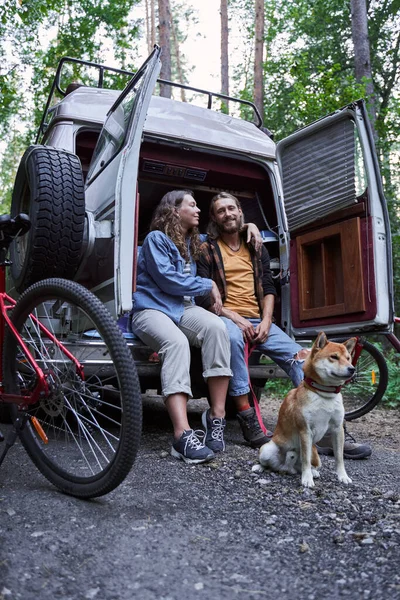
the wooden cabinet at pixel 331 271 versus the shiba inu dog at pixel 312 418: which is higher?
the wooden cabinet at pixel 331 271

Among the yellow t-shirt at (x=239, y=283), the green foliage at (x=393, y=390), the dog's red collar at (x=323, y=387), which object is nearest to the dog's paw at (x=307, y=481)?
the dog's red collar at (x=323, y=387)

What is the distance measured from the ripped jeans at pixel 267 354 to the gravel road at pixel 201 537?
0.71 metres

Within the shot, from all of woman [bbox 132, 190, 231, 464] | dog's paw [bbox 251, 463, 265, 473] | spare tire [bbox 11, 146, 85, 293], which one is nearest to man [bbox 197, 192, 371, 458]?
woman [bbox 132, 190, 231, 464]

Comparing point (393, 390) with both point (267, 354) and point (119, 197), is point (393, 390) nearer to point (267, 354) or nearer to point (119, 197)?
point (267, 354)

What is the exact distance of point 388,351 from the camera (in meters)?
7.13

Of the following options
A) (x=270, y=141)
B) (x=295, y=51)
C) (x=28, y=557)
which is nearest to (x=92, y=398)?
(x=28, y=557)

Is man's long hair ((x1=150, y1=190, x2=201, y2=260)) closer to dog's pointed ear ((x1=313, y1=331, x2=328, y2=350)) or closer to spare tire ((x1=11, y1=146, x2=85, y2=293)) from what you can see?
spare tire ((x1=11, y1=146, x2=85, y2=293))

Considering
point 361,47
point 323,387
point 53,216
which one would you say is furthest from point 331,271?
point 361,47

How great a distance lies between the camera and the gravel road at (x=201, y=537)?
155 centimetres

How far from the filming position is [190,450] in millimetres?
2959

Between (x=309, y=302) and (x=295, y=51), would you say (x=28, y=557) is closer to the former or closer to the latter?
(x=309, y=302)

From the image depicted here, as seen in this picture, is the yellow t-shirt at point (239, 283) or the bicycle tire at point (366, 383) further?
the bicycle tire at point (366, 383)

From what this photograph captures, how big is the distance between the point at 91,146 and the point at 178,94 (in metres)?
18.4

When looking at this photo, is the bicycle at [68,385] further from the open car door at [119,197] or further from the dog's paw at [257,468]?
the dog's paw at [257,468]
